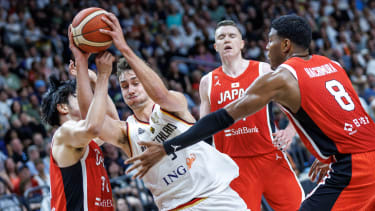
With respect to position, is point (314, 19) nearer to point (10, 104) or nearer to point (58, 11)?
point (58, 11)

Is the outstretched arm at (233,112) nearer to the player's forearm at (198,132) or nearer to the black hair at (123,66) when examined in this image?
the player's forearm at (198,132)

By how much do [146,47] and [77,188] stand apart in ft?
30.3

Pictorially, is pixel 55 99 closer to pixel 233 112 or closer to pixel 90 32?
pixel 90 32

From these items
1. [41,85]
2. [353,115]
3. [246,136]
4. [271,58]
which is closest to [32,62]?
[41,85]

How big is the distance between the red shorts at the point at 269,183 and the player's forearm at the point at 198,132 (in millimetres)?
1766

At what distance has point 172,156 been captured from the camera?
3910mm

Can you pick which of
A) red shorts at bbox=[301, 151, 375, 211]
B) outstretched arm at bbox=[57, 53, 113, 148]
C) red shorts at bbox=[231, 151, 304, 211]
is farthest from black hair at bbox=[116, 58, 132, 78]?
red shorts at bbox=[301, 151, 375, 211]

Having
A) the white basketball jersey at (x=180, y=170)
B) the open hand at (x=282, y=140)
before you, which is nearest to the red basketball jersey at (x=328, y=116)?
the white basketball jersey at (x=180, y=170)

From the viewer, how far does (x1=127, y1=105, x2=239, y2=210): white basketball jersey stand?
12.6ft

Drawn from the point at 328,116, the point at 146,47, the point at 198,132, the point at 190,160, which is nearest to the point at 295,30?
the point at 328,116

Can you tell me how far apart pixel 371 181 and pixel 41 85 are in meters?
8.26

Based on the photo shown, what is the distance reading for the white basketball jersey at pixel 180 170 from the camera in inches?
152

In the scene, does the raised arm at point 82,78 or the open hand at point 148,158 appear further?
the raised arm at point 82,78

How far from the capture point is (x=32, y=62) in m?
10.7
